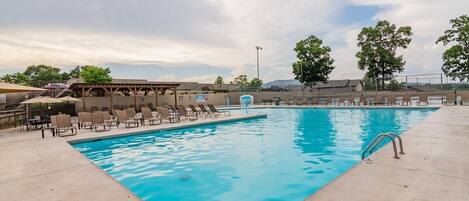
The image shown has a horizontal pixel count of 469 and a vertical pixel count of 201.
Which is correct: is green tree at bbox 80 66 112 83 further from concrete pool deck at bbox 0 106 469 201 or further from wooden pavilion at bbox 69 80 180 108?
concrete pool deck at bbox 0 106 469 201

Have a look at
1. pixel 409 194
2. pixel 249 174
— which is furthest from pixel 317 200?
pixel 249 174

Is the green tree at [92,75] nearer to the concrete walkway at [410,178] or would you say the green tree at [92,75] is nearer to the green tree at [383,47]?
the green tree at [383,47]

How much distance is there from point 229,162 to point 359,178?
9.99ft

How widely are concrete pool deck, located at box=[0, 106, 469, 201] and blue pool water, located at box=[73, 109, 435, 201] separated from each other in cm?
82

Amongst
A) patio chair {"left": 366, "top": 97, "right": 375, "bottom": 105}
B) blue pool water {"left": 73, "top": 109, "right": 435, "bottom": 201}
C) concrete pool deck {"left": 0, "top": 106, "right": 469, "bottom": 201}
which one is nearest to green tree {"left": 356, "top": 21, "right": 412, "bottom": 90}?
patio chair {"left": 366, "top": 97, "right": 375, "bottom": 105}

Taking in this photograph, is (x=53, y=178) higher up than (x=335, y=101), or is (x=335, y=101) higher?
(x=335, y=101)

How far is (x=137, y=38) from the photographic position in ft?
52.2

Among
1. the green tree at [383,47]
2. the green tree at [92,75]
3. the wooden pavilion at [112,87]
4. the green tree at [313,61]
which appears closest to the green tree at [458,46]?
the green tree at [383,47]

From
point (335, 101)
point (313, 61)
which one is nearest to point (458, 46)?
point (313, 61)

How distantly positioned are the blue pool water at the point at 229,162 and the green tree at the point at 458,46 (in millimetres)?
25789

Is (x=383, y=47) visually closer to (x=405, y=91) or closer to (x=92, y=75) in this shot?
(x=405, y=91)

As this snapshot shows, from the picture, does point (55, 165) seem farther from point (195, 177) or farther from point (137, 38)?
point (137, 38)

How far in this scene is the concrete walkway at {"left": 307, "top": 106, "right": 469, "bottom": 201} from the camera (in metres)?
2.70

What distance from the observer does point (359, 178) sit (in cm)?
326
